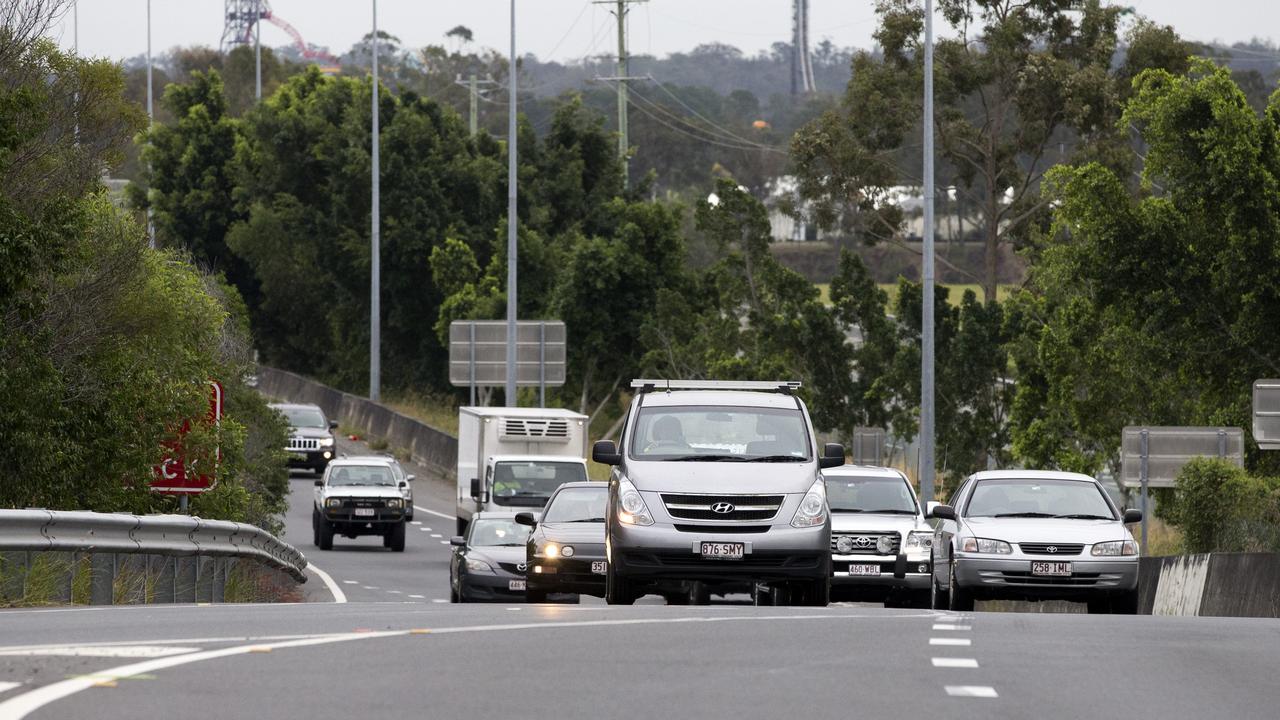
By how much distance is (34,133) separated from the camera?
74.1ft

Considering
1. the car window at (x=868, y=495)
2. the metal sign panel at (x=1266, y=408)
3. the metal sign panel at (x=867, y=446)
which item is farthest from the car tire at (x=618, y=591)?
the metal sign panel at (x=867, y=446)

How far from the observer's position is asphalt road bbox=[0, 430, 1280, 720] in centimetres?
925

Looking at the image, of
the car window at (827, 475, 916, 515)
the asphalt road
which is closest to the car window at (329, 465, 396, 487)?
the car window at (827, 475, 916, 515)

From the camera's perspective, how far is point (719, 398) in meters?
18.5

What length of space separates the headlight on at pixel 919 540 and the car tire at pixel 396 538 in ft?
60.8

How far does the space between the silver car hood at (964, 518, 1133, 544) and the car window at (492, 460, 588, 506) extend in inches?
598

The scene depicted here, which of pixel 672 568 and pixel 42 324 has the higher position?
pixel 42 324

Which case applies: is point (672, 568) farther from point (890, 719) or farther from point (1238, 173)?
point (1238, 173)

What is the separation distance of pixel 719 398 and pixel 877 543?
18.4 feet

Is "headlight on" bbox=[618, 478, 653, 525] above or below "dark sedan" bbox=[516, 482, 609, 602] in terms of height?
above

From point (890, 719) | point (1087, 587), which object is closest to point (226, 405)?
point (1087, 587)

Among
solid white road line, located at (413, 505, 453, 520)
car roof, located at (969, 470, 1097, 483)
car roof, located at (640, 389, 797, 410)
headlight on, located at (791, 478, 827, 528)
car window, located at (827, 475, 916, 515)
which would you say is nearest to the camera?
headlight on, located at (791, 478, 827, 528)

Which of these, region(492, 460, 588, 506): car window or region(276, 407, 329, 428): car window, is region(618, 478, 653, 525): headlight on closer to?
region(492, 460, 588, 506): car window

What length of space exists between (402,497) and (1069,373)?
1316 cm
